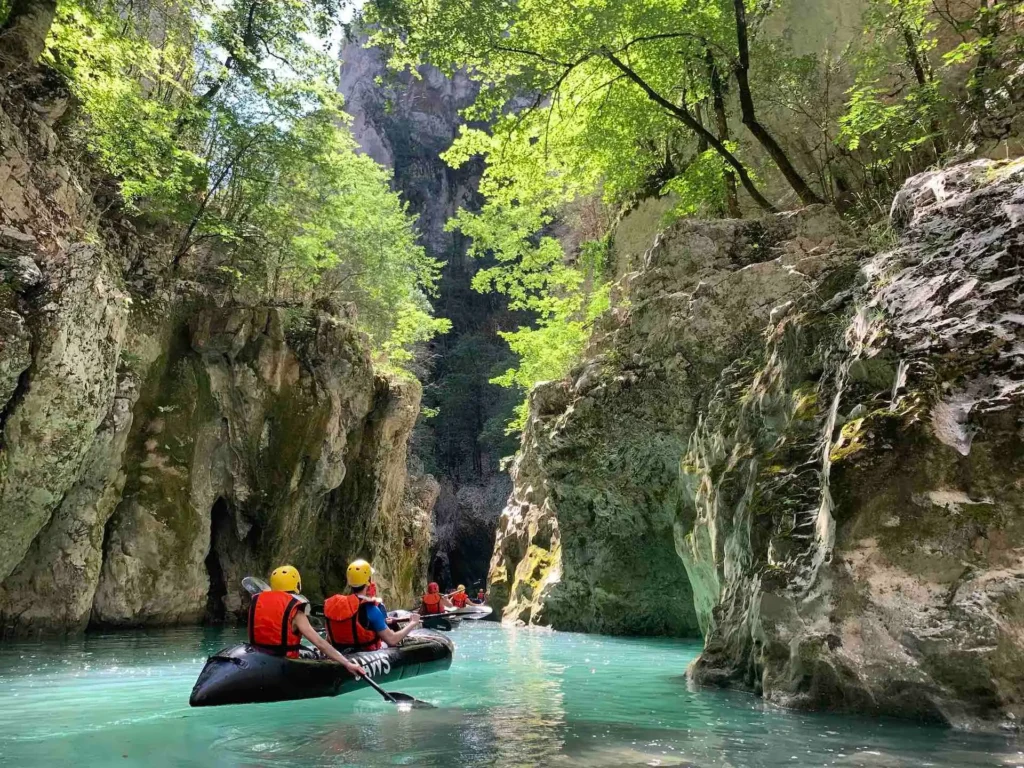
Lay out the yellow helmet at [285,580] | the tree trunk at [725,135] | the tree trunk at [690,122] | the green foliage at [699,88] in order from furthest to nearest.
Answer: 1. the tree trunk at [725,135]
2. the tree trunk at [690,122]
3. the green foliage at [699,88]
4. the yellow helmet at [285,580]

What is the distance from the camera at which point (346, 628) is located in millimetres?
7512

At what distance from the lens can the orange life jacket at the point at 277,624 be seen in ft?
20.5

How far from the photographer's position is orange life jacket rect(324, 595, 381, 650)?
24.6ft

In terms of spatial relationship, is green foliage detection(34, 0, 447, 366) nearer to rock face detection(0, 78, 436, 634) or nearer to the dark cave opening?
rock face detection(0, 78, 436, 634)

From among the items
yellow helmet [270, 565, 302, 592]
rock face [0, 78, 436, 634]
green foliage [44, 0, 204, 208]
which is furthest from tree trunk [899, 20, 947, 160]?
rock face [0, 78, 436, 634]

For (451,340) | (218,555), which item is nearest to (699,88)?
(218,555)

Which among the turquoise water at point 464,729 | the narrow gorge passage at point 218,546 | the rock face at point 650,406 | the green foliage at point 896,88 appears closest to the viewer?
the turquoise water at point 464,729

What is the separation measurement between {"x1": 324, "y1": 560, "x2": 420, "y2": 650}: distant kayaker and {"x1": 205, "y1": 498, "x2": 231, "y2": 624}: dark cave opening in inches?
419

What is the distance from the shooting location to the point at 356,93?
142 feet

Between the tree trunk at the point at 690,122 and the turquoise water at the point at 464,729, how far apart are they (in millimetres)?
A: 8323

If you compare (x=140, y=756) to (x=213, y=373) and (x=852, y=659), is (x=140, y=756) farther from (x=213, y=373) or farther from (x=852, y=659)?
(x=213, y=373)

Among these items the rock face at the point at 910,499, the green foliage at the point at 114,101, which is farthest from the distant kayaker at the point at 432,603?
the green foliage at the point at 114,101

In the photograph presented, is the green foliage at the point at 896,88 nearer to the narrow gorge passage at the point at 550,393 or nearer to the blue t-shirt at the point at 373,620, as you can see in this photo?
the narrow gorge passage at the point at 550,393

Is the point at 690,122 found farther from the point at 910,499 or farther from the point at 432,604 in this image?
the point at 432,604
